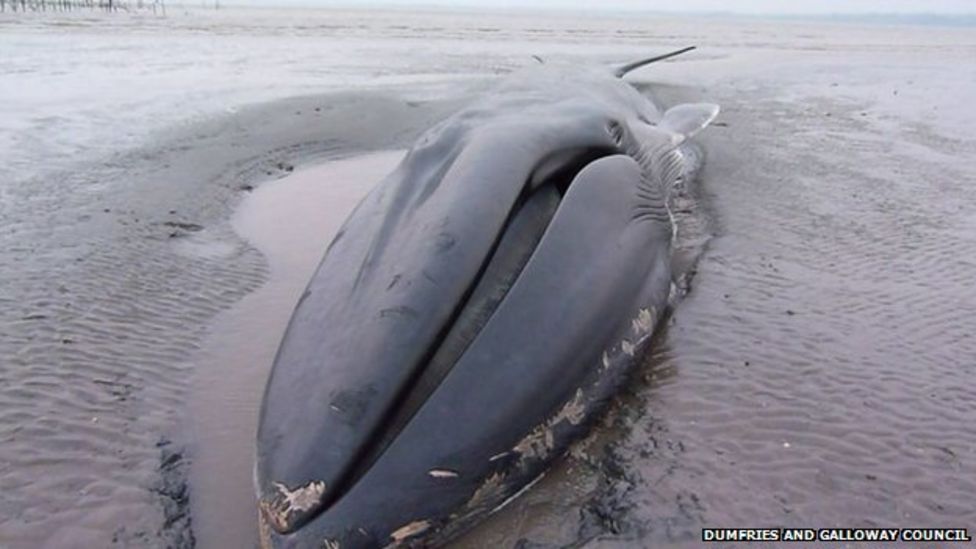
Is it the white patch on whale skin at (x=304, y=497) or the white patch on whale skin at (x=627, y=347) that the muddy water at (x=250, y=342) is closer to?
the white patch on whale skin at (x=304, y=497)

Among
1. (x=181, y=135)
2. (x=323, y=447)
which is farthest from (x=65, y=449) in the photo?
(x=181, y=135)

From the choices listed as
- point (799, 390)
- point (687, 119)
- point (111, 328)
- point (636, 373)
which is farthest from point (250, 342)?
point (687, 119)

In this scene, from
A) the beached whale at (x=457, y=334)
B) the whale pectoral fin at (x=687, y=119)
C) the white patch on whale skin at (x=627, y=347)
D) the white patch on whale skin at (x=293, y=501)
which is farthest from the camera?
the whale pectoral fin at (x=687, y=119)

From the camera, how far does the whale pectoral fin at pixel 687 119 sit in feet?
30.5

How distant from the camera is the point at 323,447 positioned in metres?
3.45

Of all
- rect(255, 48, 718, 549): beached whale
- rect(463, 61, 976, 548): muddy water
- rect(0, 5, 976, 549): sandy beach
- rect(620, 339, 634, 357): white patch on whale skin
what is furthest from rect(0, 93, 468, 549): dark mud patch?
rect(620, 339, 634, 357): white patch on whale skin

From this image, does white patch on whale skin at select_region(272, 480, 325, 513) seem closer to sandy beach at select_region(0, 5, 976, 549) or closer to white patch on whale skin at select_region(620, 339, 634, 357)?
sandy beach at select_region(0, 5, 976, 549)

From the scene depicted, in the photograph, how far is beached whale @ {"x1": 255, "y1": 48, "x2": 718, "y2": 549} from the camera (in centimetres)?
347

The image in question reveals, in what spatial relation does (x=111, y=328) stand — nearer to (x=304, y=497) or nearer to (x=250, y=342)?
(x=250, y=342)

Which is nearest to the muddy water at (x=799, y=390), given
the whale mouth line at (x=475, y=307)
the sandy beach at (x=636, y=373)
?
the sandy beach at (x=636, y=373)

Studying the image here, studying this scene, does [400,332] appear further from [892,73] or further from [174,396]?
[892,73]

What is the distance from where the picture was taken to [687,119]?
31.6 ft

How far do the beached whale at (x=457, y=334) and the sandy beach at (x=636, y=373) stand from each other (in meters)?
0.40

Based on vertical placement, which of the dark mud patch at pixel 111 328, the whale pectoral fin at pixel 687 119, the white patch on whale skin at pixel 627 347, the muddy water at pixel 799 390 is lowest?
the dark mud patch at pixel 111 328
